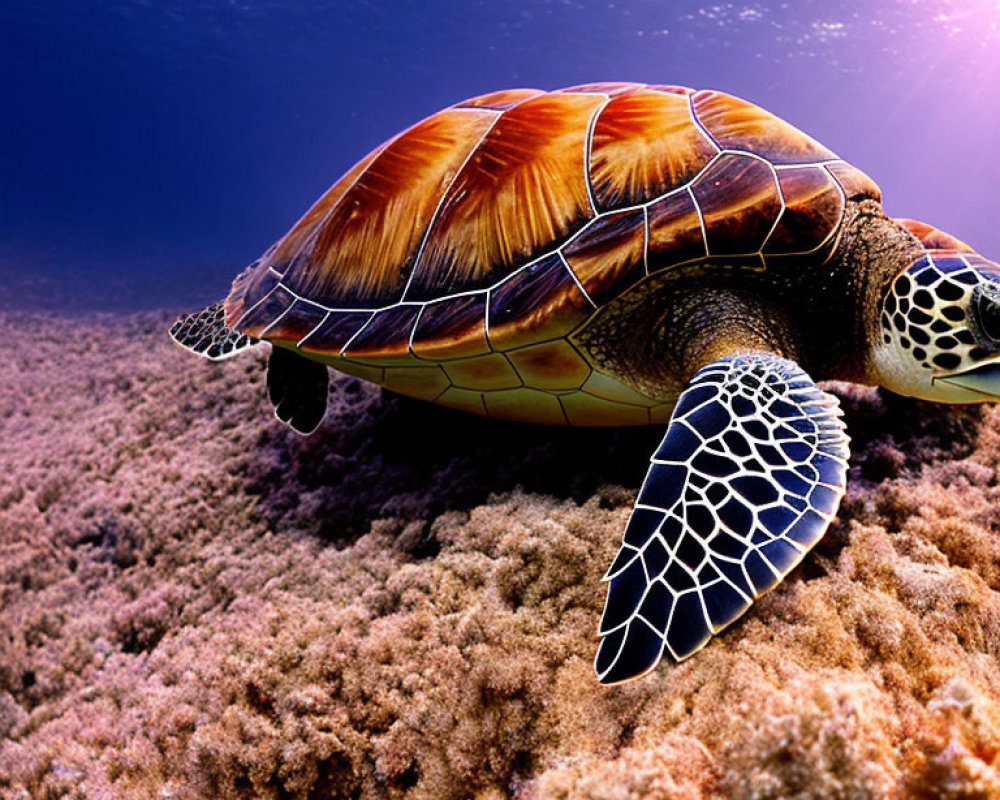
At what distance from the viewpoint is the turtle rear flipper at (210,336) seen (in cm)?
233

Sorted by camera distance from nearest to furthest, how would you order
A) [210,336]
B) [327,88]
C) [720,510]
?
[720,510] < [210,336] < [327,88]

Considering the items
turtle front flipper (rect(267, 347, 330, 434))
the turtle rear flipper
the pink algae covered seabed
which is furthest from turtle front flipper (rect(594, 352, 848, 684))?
the turtle rear flipper

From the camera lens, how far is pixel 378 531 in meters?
1.64

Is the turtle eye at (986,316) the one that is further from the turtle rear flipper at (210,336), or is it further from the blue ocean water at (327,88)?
the blue ocean water at (327,88)

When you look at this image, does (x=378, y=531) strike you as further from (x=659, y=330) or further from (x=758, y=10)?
(x=758, y=10)

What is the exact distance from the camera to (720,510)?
98cm

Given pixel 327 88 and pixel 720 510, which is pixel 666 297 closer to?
pixel 720 510

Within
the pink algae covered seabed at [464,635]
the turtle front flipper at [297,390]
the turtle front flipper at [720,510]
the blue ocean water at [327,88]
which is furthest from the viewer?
the blue ocean water at [327,88]

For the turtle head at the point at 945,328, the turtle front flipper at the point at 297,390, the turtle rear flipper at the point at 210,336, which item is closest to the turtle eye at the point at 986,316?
the turtle head at the point at 945,328

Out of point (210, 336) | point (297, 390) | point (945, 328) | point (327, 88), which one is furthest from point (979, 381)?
point (327, 88)

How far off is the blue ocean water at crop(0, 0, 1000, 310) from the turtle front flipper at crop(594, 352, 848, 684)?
10.4 m

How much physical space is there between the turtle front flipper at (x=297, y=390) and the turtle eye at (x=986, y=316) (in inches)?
84.6

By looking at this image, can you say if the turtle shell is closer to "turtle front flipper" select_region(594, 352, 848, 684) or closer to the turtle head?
the turtle head

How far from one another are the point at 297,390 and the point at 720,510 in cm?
181
